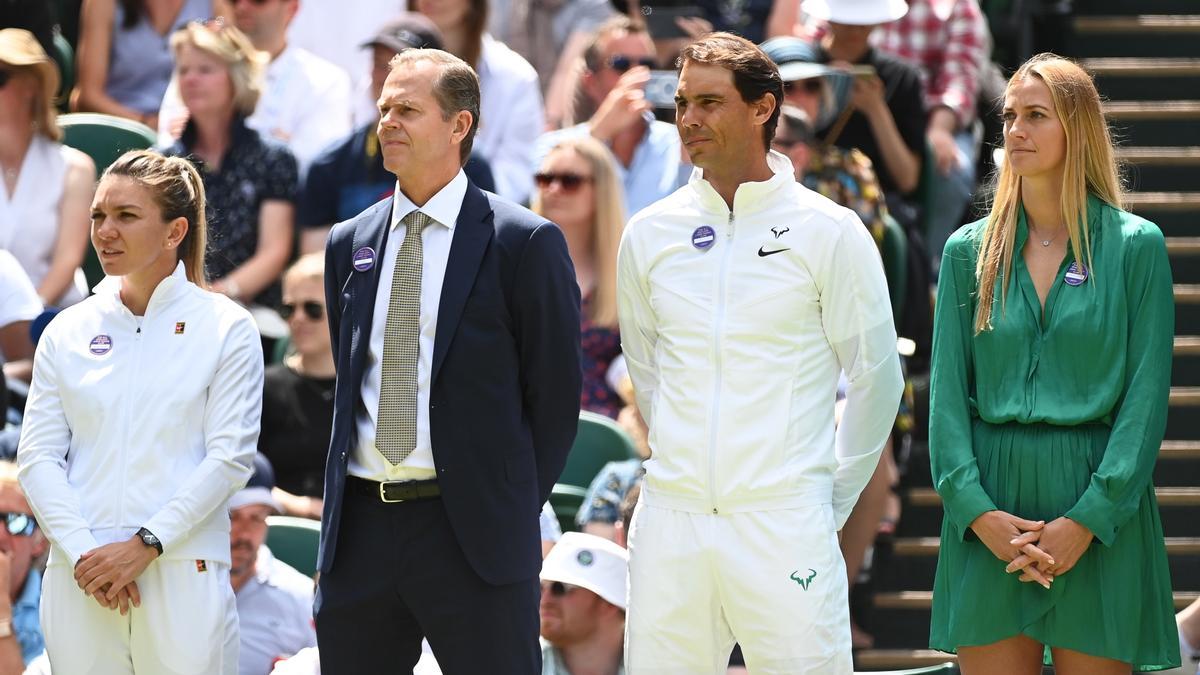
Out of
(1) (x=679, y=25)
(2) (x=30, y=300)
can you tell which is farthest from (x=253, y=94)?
(1) (x=679, y=25)

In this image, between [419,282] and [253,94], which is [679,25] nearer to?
[253,94]

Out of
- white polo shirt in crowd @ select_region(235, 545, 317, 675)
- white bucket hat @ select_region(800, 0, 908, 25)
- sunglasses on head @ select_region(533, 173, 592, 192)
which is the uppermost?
white bucket hat @ select_region(800, 0, 908, 25)

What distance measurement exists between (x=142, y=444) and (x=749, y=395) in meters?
1.69

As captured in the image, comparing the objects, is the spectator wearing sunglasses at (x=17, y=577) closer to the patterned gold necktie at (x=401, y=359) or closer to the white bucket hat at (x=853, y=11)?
the patterned gold necktie at (x=401, y=359)

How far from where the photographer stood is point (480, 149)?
842 cm

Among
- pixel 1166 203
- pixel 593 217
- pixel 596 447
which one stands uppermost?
pixel 593 217

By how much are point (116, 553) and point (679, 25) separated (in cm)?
465

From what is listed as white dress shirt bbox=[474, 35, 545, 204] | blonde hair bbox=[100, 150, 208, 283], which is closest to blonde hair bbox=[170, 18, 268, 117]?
A: white dress shirt bbox=[474, 35, 545, 204]

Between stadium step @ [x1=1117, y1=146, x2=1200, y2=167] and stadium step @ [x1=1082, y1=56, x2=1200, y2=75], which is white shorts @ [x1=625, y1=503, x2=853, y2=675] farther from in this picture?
stadium step @ [x1=1082, y1=56, x2=1200, y2=75]

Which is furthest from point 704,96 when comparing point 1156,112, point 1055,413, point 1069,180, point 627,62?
point 1156,112

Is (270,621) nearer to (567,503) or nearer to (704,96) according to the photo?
(567,503)

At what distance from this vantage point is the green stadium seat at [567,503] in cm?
727

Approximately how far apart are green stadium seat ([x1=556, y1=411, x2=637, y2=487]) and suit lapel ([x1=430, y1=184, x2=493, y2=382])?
2358mm

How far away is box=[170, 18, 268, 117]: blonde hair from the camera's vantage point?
8430 millimetres
